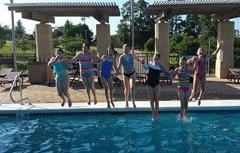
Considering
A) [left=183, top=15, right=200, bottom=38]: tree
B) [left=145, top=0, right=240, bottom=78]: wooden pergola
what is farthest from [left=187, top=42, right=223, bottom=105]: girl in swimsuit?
[left=183, top=15, right=200, bottom=38]: tree

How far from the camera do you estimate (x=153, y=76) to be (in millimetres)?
9523

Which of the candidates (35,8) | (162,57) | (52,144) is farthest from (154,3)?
(52,144)

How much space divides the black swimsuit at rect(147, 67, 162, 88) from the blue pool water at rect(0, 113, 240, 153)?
1.17 meters

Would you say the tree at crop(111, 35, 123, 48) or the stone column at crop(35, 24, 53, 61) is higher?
the tree at crop(111, 35, 123, 48)

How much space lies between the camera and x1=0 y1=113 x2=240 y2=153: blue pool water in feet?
26.8

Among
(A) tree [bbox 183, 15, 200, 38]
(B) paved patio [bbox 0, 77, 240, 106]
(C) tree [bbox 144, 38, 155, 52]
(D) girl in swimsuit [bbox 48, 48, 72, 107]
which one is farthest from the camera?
(A) tree [bbox 183, 15, 200, 38]

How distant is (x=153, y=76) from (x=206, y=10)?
29.8ft

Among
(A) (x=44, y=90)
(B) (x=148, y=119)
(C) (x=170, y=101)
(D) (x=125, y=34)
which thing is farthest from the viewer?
(D) (x=125, y=34)

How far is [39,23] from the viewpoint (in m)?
18.1

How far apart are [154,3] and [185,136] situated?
25.0ft

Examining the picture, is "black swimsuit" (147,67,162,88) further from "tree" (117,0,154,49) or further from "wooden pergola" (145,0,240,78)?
"tree" (117,0,154,49)

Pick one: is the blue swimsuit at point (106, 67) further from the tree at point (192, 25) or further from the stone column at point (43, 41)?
the tree at point (192, 25)

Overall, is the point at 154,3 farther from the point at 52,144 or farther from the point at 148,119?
the point at 52,144

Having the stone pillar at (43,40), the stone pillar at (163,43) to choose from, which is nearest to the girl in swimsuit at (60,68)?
the stone pillar at (163,43)
